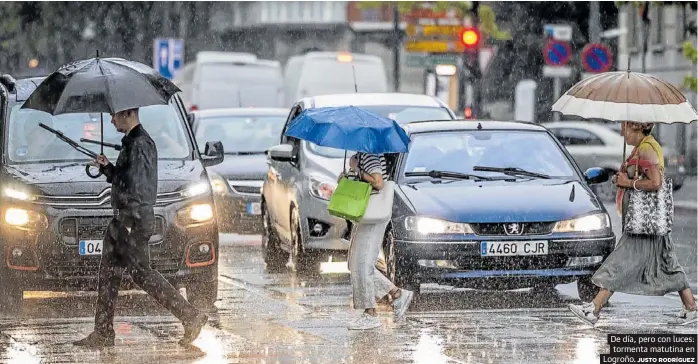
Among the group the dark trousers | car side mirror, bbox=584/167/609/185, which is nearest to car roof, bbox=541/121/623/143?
car side mirror, bbox=584/167/609/185

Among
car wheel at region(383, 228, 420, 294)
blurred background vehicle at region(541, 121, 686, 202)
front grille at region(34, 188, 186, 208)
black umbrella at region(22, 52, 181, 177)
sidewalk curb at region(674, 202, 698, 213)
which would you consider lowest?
sidewalk curb at region(674, 202, 698, 213)

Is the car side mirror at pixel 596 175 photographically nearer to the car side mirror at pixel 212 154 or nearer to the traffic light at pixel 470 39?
the car side mirror at pixel 212 154

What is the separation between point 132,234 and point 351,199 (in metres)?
1.65

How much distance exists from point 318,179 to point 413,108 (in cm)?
195

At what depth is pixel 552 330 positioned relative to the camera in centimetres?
1117

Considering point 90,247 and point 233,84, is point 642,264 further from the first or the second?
point 233,84

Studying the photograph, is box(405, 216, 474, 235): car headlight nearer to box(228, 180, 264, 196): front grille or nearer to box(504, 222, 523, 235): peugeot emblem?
box(504, 222, 523, 235): peugeot emblem

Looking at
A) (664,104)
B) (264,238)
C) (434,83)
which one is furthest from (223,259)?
(434,83)

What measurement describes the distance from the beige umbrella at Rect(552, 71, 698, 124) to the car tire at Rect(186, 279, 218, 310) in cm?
290

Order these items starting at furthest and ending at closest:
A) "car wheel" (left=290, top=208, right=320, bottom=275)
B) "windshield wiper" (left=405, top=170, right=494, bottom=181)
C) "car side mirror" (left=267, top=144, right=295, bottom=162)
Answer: "car side mirror" (left=267, top=144, right=295, bottom=162)
"car wheel" (left=290, top=208, right=320, bottom=275)
"windshield wiper" (left=405, top=170, right=494, bottom=181)

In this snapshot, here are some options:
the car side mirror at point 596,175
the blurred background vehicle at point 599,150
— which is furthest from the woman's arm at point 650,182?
the blurred background vehicle at point 599,150

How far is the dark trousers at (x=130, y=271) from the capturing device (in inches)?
412

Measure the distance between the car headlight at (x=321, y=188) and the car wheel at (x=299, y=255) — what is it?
296 mm

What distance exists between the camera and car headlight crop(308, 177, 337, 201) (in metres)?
14.9
